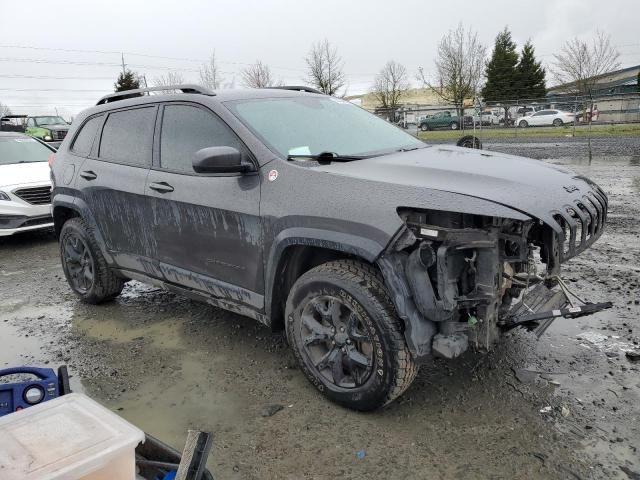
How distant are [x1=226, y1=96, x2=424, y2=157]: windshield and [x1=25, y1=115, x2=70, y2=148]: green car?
73.8 ft

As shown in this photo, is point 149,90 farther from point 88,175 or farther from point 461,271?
point 461,271

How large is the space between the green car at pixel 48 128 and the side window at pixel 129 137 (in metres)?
21.2

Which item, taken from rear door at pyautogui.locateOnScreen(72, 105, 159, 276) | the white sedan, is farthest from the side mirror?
the white sedan

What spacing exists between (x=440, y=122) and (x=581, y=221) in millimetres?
35117

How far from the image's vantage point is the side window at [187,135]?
3.57m

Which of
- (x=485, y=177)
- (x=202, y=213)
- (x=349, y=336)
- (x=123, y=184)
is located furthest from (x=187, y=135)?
(x=485, y=177)

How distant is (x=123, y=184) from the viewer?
4223 mm

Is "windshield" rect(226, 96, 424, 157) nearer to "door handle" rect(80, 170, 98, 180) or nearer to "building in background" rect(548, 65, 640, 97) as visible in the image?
"door handle" rect(80, 170, 98, 180)

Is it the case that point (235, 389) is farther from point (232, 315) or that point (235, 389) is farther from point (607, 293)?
point (607, 293)

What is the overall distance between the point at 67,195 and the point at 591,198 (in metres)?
4.26

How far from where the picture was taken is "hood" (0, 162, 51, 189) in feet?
25.3

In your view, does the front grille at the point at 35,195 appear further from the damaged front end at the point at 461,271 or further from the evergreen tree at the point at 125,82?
the evergreen tree at the point at 125,82

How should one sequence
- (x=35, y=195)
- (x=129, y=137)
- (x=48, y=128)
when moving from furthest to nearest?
1. (x=48, y=128)
2. (x=35, y=195)
3. (x=129, y=137)

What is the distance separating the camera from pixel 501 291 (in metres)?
2.91
